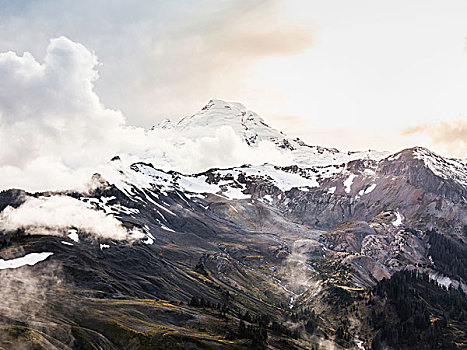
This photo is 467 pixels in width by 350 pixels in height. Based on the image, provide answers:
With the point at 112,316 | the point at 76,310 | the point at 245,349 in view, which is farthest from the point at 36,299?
the point at 245,349

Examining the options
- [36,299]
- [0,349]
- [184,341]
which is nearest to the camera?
[0,349]

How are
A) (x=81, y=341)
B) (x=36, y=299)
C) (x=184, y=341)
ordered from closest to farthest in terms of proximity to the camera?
(x=81, y=341) → (x=184, y=341) → (x=36, y=299)

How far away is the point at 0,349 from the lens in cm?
14625

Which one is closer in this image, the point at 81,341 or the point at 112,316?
the point at 81,341

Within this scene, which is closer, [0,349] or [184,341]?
[0,349]

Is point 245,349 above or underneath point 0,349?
above

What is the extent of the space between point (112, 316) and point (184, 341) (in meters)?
31.5

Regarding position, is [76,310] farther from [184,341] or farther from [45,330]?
[184,341]

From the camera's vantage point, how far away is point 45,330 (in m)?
166

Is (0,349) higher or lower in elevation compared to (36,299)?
lower

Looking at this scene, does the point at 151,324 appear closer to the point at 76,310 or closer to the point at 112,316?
the point at 112,316

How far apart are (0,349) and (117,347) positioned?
4027 cm

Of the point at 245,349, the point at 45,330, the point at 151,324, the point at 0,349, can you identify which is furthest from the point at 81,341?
the point at 245,349

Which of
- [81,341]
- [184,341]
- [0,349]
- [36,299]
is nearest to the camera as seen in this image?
[0,349]
